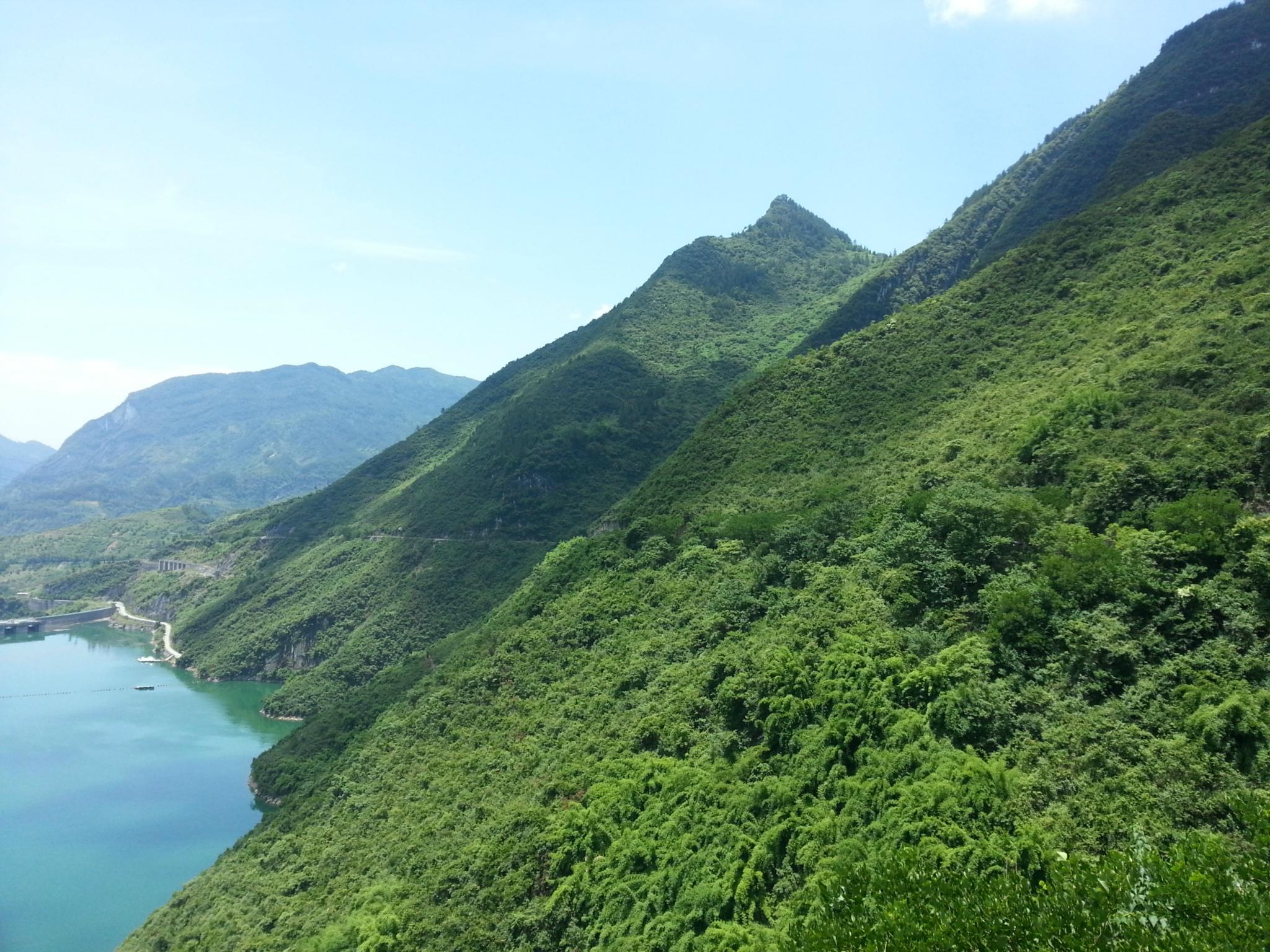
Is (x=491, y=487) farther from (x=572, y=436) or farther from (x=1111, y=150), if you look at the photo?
(x=1111, y=150)

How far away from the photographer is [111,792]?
4609 centimetres

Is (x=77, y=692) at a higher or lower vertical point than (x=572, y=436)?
lower

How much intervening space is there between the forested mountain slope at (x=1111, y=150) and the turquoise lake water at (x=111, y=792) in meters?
A: 54.4

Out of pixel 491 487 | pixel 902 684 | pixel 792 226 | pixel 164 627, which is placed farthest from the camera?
pixel 792 226

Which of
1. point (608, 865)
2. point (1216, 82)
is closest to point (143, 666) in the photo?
point (608, 865)

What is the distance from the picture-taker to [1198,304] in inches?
1092

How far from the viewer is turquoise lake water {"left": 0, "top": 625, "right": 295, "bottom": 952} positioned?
3453 centimetres

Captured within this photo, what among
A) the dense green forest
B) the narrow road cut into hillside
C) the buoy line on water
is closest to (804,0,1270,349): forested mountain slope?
the dense green forest

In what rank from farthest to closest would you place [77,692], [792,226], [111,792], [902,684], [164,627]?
[792,226], [164,627], [77,692], [111,792], [902,684]

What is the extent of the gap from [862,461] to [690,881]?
22318mm

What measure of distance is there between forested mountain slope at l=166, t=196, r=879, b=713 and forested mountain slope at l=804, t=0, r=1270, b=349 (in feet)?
45.9

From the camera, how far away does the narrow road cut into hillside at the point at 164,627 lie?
7788 centimetres

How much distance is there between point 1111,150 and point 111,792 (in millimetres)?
83003

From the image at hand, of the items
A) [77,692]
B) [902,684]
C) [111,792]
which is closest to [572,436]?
[111,792]
